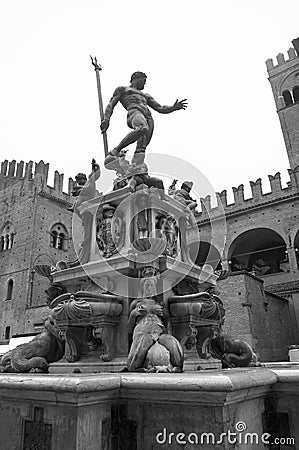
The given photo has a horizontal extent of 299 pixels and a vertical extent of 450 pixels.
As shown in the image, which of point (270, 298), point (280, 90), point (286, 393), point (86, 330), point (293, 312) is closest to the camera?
point (286, 393)

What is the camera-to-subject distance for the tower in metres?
32.7

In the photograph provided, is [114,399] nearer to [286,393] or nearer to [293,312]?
[286,393]

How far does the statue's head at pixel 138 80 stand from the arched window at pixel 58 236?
27.2 m

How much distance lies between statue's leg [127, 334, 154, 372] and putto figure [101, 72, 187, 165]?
3082mm

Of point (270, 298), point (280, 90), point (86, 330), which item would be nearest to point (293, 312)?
point (270, 298)

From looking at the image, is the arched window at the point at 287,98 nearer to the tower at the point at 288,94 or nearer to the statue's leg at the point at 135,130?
the tower at the point at 288,94

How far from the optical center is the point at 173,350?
3691 mm

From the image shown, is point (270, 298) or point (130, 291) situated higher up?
point (270, 298)

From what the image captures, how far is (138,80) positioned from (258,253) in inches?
1057

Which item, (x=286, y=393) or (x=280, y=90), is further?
(x=280, y=90)

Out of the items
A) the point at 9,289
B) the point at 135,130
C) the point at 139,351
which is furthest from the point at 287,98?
the point at 139,351

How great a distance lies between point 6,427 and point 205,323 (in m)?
2.42

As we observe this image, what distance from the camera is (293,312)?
2152cm

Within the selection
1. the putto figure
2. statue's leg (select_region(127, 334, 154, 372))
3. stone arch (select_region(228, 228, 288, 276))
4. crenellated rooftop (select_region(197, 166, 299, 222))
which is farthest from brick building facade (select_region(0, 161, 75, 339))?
statue's leg (select_region(127, 334, 154, 372))
